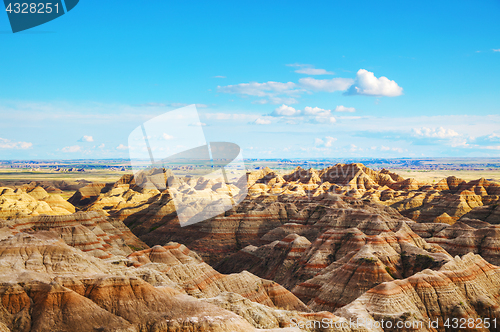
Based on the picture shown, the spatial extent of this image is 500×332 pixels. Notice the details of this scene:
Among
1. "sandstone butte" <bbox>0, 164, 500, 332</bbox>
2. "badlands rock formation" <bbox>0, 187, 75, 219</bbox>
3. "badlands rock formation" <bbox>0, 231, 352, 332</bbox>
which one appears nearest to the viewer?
"badlands rock formation" <bbox>0, 231, 352, 332</bbox>

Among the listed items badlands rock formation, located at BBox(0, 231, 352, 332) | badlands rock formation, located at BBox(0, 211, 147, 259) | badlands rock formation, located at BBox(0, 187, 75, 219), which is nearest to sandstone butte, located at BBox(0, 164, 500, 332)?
badlands rock formation, located at BBox(0, 231, 352, 332)

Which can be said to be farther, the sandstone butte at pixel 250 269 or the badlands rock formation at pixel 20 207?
the badlands rock formation at pixel 20 207

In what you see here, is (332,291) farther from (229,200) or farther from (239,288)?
(229,200)

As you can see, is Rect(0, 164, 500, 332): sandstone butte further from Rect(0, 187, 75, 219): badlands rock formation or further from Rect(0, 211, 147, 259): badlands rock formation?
Rect(0, 187, 75, 219): badlands rock formation

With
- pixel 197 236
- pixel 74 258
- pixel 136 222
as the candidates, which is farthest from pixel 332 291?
pixel 136 222

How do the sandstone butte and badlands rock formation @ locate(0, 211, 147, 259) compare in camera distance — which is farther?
badlands rock formation @ locate(0, 211, 147, 259)

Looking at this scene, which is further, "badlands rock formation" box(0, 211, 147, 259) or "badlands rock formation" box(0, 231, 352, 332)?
"badlands rock formation" box(0, 211, 147, 259)

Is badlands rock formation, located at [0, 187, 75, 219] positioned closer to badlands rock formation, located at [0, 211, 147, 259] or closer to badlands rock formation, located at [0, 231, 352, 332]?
→ badlands rock formation, located at [0, 211, 147, 259]

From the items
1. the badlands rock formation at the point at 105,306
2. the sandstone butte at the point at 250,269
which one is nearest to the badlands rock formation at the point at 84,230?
the sandstone butte at the point at 250,269

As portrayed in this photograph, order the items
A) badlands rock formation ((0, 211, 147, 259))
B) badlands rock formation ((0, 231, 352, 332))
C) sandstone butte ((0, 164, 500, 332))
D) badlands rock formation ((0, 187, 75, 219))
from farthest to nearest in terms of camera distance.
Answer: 1. badlands rock formation ((0, 187, 75, 219))
2. badlands rock formation ((0, 211, 147, 259))
3. sandstone butte ((0, 164, 500, 332))
4. badlands rock formation ((0, 231, 352, 332))

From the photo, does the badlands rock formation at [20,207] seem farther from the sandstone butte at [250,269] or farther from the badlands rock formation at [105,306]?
the badlands rock formation at [105,306]
